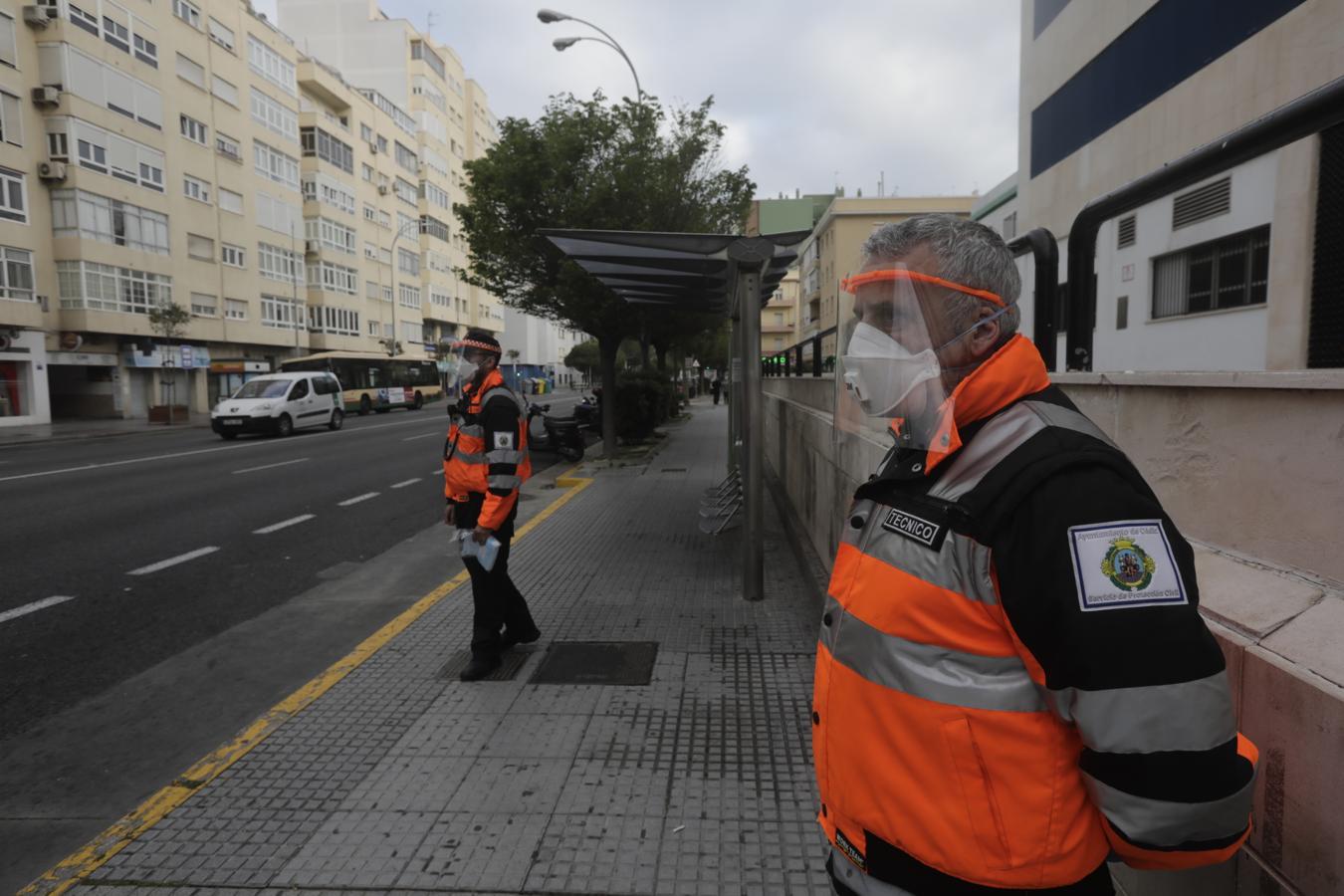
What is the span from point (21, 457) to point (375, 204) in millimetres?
41993

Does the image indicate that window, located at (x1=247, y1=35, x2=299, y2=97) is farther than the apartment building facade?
Yes

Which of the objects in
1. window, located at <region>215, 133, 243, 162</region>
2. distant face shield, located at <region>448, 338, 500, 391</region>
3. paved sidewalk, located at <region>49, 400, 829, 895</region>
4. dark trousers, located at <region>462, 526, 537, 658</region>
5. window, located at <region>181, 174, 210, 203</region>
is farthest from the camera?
window, located at <region>215, 133, 243, 162</region>

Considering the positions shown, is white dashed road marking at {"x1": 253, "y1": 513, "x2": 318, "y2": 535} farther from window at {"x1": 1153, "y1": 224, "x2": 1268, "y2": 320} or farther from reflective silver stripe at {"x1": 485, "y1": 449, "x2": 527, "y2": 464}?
window at {"x1": 1153, "y1": 224, "x2": 1268, "y2": 320}

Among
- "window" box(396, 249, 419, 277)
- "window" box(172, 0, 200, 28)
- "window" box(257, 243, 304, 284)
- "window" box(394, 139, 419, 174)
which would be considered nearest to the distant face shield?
"window" box(172, 0, 200, 28)

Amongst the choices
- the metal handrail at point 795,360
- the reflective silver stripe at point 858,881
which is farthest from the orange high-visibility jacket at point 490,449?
the reflective silver stripe at point 858,881

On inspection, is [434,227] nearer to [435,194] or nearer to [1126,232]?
[435,194]

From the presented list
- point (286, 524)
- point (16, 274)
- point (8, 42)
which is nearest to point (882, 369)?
point (286, 524)

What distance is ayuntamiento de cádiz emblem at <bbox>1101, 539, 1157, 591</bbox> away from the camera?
1062 mm

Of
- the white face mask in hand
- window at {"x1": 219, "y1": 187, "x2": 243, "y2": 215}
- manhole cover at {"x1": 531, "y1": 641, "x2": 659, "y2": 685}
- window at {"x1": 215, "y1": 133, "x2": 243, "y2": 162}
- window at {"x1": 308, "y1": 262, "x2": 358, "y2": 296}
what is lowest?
manhole cover at {"x1": 531, "y1": 641, "x2": 659, "y2": 685}

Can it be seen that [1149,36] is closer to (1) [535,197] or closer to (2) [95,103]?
(1) [535,197]

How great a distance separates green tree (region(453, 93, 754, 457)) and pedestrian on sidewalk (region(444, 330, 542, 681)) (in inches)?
354

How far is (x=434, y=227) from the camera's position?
64562 mm

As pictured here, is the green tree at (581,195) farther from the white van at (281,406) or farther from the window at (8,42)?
the window at (8,42)

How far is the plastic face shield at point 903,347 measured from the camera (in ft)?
4.42
